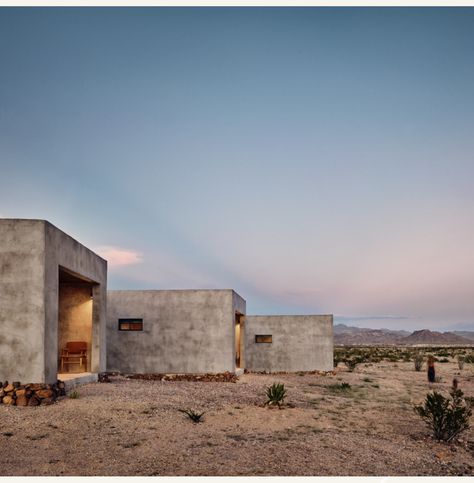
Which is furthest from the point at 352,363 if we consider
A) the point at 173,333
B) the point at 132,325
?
the point at 132,325

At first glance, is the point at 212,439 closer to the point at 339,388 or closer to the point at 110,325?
the point at 339,388

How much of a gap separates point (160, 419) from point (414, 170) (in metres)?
16.3

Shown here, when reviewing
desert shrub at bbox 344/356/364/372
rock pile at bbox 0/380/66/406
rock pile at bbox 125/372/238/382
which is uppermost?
rock pile at bbox 0/380/66/406

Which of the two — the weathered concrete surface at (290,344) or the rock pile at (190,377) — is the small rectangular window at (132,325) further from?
the weathered concrete surface at (290,344)

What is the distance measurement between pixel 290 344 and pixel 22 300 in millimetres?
18863

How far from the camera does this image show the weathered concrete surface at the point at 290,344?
2755 cm

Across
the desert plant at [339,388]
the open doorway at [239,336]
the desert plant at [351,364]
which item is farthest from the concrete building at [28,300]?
the desert plant at [351,364]

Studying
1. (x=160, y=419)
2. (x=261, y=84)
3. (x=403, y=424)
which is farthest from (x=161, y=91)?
(x=403, y=424)

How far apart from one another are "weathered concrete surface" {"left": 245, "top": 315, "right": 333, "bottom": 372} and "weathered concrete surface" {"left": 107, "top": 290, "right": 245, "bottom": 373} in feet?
21.4

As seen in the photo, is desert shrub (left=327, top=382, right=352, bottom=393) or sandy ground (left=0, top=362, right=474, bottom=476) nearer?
sandy ground (left=0, top=362, right=474, bottom=476)

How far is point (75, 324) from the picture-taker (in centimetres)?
1684

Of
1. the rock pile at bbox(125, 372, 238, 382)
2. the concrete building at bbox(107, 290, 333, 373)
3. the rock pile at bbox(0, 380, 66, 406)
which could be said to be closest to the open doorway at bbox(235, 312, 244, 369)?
the concrete building at bbox(107, 290, 333, 373)

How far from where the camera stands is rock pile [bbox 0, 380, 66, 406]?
35.2ft

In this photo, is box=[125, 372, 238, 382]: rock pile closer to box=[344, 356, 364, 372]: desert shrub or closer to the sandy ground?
the sandy ground
